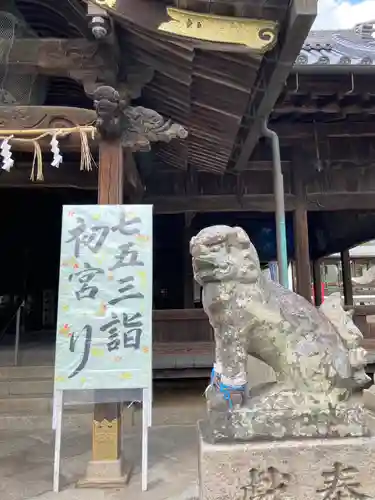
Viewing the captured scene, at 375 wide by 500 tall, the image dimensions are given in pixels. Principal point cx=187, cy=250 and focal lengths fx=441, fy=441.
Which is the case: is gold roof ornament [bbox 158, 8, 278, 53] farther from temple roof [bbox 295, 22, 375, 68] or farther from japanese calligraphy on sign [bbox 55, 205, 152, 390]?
temple roof [bbox 295, 22, 375, 68]

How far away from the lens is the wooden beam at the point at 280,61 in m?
3.55

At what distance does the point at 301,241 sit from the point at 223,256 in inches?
194

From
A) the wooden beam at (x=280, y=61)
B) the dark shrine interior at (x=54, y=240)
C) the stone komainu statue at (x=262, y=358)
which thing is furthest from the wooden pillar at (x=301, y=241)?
the stone komainu statue at (x=262, y=358)

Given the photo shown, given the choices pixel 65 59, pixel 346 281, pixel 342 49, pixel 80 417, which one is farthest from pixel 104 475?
pixel 346 281

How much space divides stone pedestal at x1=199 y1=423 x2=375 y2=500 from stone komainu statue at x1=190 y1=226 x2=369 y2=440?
71 mm

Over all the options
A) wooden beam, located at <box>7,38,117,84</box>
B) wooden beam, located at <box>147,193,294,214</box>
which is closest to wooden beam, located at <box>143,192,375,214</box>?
wooden beam, located at <box>147,193,294,214</box>

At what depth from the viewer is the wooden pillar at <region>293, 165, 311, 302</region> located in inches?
284

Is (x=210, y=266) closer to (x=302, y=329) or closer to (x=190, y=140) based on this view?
(x=302, y=329)

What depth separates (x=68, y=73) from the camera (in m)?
4.67

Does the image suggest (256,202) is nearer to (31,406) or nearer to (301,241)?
(301,241)

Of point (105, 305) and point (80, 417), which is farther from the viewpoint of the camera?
point (80, 417)

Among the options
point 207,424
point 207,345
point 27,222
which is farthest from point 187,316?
point 27,222

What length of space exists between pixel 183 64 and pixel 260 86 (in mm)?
907

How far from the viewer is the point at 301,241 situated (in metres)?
7.23
